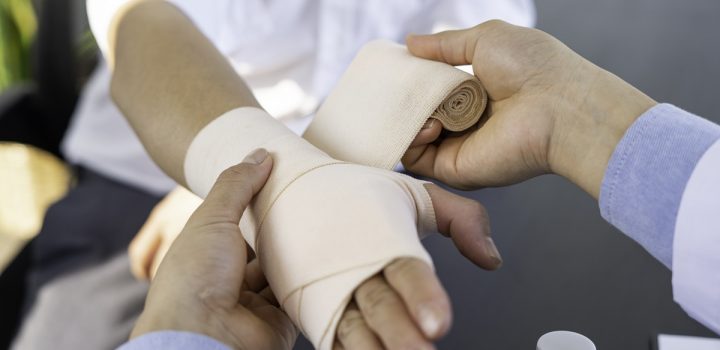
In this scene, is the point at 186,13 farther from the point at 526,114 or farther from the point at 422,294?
the point at 422,294

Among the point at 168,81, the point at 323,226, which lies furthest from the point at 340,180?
the point at 168,81

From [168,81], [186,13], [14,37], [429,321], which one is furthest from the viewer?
[14,37]

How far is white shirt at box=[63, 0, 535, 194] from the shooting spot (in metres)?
1.18

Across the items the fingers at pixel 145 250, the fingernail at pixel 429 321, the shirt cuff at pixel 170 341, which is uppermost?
the fingernail at pixel 429 321

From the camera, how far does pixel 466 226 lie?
2.30 ft

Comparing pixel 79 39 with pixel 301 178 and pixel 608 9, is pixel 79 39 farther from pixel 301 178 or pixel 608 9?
pixel 608 9

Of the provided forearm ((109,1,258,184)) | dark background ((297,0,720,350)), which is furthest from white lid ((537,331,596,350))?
forearm ((109,1,258,184))

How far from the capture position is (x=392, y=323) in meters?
0.52

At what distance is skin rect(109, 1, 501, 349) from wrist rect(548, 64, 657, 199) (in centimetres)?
13

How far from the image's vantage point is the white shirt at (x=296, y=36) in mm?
1179

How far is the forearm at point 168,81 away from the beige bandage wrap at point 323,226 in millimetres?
168

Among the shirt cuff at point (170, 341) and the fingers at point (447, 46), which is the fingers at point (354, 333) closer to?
the shirt cuff at point (170, 341)

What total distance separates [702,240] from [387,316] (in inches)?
12.1

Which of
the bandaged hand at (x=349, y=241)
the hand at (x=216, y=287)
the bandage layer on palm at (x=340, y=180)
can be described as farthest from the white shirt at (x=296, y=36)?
the hand at (x=216, y=287)
